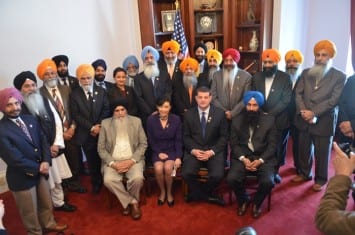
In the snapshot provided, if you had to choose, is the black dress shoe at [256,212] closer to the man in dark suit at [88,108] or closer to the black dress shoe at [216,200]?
the black dress shoe at [216,200]

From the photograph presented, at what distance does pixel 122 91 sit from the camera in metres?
3.43

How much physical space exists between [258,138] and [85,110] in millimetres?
1979

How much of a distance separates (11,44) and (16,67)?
28 centimetres

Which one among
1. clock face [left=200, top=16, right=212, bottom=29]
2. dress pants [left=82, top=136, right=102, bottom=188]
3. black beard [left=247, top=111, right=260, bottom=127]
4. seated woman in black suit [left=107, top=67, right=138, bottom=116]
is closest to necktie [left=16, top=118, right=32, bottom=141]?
dress pants [left=82, top=136, right=102, bottom=188]

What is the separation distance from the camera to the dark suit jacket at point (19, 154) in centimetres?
232

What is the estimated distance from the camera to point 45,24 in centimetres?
367

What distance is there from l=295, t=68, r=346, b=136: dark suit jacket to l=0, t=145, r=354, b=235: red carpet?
0.76 metres

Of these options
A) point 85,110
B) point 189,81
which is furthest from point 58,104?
point 189,81

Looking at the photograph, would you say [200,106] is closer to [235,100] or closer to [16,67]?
[235,100]

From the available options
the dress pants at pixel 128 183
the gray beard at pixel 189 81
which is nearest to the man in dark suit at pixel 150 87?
the gray beard at pixel 189 81

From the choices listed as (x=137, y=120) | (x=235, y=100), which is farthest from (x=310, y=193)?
(x=137, y=120)

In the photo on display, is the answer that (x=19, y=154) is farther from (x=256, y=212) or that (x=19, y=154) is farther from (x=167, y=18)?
(x=167, y=18)

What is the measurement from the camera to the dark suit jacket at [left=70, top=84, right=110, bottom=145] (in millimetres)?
3258

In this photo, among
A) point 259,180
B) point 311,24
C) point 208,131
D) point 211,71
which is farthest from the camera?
point 311,24
